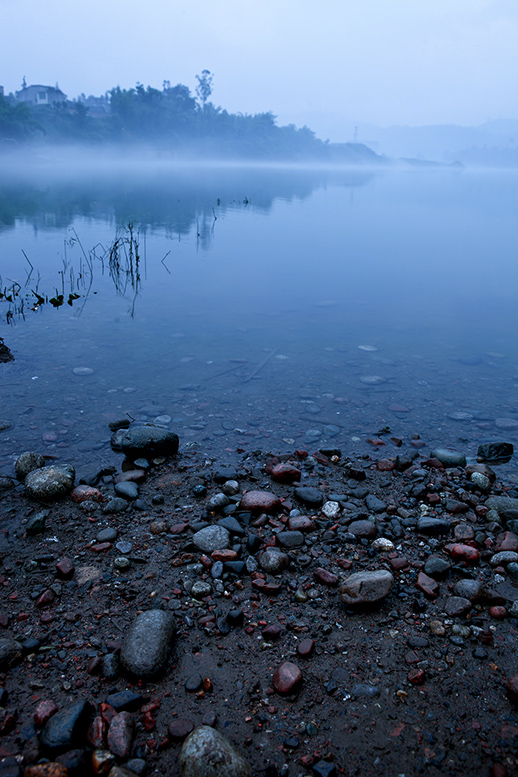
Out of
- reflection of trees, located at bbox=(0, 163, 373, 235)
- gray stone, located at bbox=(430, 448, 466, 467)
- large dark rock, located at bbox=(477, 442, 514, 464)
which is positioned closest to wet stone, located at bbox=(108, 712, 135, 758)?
gray stone, located at bbox=(430, 448, 466, 467)

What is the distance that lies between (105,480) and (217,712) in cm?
284

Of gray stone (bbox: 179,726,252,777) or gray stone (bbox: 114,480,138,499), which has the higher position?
gray stone (bbox: 179,726,252,777)

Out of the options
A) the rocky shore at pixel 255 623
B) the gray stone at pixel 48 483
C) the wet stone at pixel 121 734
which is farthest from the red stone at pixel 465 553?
the gray stone at pixel 48 483

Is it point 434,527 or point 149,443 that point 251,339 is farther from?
point 434,527

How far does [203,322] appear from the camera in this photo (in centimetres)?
1096

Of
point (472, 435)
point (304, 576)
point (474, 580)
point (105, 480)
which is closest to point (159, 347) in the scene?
point (105, 480)

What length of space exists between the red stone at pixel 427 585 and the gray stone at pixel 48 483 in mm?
3264

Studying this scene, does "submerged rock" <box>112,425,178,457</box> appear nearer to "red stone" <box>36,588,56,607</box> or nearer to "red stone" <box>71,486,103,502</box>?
"red stone" <box>71,486,103,502</box>

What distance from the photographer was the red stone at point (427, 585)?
3617 millimetres

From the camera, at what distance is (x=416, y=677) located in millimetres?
2953

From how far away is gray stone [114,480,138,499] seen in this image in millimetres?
4766

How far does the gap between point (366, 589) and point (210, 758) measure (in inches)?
59.9

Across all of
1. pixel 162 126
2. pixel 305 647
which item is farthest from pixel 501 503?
pixel 162 126

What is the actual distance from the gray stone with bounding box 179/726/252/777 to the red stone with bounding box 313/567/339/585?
1.43 meters
